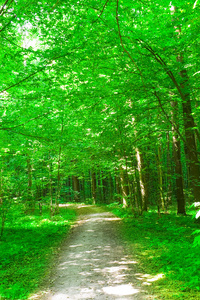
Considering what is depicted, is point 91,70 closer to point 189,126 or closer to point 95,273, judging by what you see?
point 189,126

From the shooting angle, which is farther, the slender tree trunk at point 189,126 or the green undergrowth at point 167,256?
the slender tree trunk at point 189,126

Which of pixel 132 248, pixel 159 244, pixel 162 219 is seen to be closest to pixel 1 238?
pixel 132 248

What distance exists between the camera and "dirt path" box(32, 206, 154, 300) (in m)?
4.01

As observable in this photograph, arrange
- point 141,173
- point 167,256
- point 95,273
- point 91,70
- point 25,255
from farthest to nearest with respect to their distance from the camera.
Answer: point 141,173
point 25,255
point 91,70
point 167,256
point 95,273

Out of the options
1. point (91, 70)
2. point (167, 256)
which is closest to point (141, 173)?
point (167, 256)

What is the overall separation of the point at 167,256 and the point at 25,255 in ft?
13.5

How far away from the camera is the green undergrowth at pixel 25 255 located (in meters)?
4.52

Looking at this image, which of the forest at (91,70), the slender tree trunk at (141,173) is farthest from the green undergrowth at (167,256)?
the slender tree trunk at (141,173)

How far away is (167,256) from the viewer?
17.5ft

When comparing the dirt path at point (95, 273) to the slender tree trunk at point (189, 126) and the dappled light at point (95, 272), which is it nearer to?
the dappled light at point (95, 272)

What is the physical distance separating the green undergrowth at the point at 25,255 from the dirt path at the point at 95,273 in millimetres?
455

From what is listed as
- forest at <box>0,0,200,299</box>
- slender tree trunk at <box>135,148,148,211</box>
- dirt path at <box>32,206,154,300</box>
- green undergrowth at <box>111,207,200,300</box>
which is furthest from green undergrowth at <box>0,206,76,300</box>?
slender tree trunk at <box>135,148,148,211</box>

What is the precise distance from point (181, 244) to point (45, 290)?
384cm

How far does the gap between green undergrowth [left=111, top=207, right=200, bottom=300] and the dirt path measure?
1.13ft
